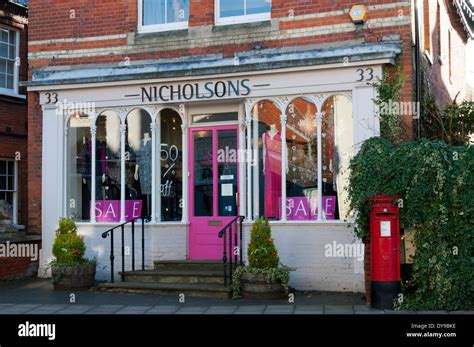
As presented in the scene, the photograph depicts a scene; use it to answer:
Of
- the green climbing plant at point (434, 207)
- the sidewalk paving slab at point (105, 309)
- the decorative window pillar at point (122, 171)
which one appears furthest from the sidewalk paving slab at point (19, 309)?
the green climbing plant at point (434, 207)

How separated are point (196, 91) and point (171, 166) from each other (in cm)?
158

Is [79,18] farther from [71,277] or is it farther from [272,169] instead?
[71,277]

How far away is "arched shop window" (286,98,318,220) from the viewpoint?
11.4 metres

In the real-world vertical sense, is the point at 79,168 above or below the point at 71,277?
above

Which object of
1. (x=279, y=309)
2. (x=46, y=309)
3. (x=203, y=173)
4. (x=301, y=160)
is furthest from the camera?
(x=203, y=173)

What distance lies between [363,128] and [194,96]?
3144mm

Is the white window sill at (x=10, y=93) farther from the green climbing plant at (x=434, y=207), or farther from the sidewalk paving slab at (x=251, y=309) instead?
the green climbing plant at (x=434, y=207)

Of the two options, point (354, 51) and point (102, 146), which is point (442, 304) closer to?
point (354, 51)

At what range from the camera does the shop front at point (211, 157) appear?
11125 millimetres

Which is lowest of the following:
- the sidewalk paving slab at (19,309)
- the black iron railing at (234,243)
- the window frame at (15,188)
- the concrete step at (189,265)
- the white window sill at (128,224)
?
the sidewalk paving slab at (19,309)

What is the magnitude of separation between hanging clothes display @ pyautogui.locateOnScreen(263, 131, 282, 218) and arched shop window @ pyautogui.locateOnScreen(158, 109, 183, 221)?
174cm

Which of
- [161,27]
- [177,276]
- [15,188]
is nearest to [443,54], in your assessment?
[161,27]

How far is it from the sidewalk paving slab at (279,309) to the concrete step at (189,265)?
210cm

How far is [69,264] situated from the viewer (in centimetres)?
1150
